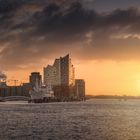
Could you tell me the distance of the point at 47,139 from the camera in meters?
69.4

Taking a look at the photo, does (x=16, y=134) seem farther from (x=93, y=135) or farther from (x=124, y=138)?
(x=124, y=138)

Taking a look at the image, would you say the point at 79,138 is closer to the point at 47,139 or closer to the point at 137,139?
the point at 47,139

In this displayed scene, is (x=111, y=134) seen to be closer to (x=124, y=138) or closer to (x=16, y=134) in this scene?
(x=124, y=138)

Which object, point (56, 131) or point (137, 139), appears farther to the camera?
point (56, 131)

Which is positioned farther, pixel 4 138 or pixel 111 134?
pixel 111 134

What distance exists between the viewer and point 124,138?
237 feet

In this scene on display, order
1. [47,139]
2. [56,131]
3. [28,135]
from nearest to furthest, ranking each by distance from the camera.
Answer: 1. [47,139]
2. [28,135]
3. [56,131]

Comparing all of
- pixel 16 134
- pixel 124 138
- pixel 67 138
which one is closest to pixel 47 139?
pixel 67 138

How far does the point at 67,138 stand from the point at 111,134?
38.3 ft

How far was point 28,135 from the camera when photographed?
75188 millimetres

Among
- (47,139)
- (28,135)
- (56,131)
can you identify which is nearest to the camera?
(47,139)

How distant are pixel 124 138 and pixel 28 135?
17994mm

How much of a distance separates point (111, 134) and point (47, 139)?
1523cm

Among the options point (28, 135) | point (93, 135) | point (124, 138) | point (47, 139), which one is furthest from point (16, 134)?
point (124, 138)
